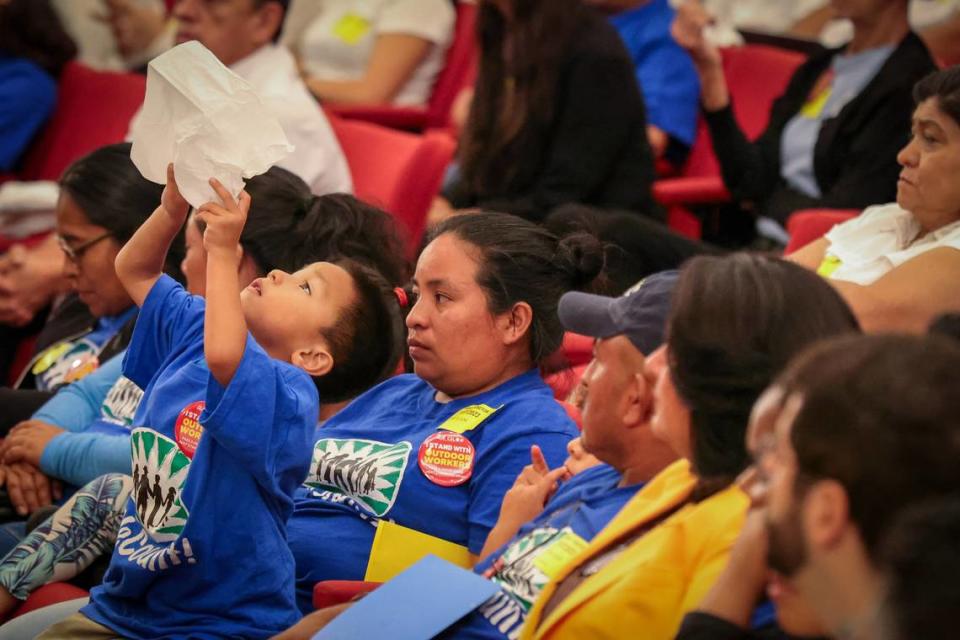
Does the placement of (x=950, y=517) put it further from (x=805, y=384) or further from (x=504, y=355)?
(x=504, y=355)

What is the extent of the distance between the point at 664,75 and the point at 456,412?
2371 millimetres

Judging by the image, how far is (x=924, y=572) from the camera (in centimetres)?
96

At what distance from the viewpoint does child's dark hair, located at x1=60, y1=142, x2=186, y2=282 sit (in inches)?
108

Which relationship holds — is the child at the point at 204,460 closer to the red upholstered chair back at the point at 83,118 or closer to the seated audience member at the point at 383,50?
the red upholstered chair back at the point at 83,118

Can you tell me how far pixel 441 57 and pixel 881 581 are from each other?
14.0ft

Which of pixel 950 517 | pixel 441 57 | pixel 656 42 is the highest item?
pixel 950 517

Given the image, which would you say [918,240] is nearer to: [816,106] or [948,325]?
[948,325]

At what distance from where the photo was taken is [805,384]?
109cm

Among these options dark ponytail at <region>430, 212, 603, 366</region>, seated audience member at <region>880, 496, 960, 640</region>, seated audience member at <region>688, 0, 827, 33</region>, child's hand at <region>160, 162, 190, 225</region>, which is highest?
seated audience member at <region>880, 496, 960, 640</region>

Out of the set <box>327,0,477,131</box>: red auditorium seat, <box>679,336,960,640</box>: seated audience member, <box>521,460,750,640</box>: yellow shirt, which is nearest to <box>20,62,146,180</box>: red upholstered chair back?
<box>327,0,477,131</box>: red auditorium seat

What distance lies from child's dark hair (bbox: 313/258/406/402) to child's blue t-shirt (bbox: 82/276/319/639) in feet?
1.18

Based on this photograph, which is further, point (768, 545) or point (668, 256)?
point (668, 256)

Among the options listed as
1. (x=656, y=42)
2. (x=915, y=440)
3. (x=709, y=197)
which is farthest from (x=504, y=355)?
(x=656, y=42)

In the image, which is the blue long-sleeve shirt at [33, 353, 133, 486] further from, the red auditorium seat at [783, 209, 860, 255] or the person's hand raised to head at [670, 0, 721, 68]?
the person's hand raised to head at [670, 0, 721, 68]
